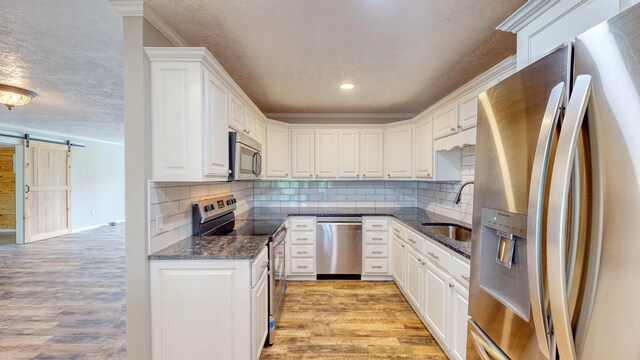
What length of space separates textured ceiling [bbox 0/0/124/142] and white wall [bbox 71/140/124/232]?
110 inches

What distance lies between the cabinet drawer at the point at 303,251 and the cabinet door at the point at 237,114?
176 centimetres

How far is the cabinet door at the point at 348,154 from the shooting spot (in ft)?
12.6

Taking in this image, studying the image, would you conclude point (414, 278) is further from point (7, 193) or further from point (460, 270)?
point (7, 193)

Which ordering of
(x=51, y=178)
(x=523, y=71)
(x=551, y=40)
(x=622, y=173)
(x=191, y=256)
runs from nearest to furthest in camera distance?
(x=622, y=173) → (x=523, y=71) → (x=551, y=40) → (x=191, y=256) → (x=51, y=178)

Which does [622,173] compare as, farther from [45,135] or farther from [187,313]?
[45,135]

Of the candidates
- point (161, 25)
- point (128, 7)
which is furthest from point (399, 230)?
point (128, 7)

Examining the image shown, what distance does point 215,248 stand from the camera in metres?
1.81

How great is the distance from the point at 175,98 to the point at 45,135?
6851 millimetres

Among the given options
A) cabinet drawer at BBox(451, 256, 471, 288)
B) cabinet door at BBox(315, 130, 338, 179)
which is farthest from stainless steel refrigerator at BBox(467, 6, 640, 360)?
cabinet door at BBox(315, 130, 338, 179)

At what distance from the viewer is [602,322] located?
2.10 ft

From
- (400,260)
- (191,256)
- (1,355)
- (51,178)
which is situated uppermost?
(51,178)

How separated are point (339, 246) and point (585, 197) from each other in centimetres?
301

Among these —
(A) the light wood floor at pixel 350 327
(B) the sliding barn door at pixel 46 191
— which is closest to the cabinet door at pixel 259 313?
(A) the light wood floor at pixel 350 327

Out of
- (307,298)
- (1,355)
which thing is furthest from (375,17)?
(1,355)
